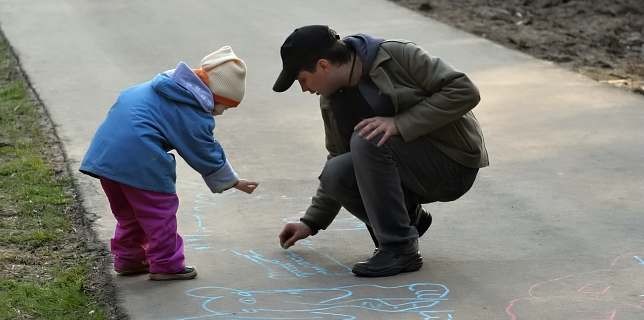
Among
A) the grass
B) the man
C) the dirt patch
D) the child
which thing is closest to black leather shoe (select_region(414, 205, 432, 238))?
the man

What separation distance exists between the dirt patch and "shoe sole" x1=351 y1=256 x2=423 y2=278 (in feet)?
13.7

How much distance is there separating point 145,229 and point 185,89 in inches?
22.3

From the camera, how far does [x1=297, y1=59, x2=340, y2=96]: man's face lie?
177 inches

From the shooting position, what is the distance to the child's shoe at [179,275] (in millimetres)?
4625

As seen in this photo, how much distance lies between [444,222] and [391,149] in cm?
95

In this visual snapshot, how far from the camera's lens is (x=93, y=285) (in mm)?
4637

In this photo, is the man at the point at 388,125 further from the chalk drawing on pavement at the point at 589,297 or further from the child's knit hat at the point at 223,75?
the chalk drawing on pavement at the point at 589,297

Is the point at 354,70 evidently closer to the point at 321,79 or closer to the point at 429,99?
the point at 321,79

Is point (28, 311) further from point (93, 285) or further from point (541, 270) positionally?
point (541, 270)

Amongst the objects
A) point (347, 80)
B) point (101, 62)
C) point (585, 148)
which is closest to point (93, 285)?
point (347, 80)

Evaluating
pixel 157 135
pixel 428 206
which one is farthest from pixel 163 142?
pixel 428 206

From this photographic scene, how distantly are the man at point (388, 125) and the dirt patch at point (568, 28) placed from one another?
410 cm

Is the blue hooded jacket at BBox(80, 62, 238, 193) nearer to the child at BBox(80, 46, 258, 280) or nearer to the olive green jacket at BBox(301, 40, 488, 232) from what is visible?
the child at BBox(80, 46, 258, 280)

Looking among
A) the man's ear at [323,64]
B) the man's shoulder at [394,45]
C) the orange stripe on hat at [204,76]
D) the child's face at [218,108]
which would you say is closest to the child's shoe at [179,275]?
the child's face at [218,108]
